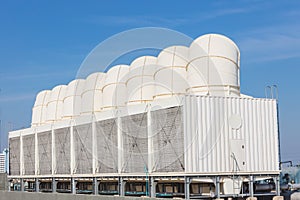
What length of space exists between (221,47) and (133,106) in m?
7.74

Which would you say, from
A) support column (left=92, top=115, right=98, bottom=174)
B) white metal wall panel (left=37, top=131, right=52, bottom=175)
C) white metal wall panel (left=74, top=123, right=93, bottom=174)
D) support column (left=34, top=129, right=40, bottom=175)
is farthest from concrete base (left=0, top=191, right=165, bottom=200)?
support column (left=34, top=129, right=40, bottom=175)

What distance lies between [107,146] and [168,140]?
9.44 meters

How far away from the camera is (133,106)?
39031 millimetres

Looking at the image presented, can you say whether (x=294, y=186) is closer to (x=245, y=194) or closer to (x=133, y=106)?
(x=245, y=194)

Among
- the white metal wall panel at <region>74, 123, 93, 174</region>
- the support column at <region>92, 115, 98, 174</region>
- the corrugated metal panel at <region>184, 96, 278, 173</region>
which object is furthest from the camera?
the white metal wall panel at <region>74, 123, 93, 174</region>

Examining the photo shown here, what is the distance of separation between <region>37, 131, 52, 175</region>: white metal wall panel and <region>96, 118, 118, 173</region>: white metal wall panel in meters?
11.6

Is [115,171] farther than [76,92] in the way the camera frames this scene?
No

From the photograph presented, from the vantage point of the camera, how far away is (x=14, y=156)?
64938 mm

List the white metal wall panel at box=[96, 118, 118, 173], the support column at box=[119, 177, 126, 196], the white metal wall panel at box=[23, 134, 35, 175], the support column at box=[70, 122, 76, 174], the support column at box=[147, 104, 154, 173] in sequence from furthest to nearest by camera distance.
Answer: the white metal wall panel at box=[23, 134, 35, 175] < the support column at box=[70, 122, 76, 174] < the white metal wall panel at box=[96, 118, 118, 173] < the support column at box=[119, 177, 126, 196] < the support column at box=[147, 104, 154, 173]

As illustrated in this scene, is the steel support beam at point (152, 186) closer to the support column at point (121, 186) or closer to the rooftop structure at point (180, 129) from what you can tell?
the rooftop structure at point (180, 129)

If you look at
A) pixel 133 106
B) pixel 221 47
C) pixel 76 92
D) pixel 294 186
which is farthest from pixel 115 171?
pixel 294 186

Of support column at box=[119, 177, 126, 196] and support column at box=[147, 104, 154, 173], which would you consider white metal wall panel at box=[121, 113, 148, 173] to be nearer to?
support column at box=[147, 104, 154, 173]

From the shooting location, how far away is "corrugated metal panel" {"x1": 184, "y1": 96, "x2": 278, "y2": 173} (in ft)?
111

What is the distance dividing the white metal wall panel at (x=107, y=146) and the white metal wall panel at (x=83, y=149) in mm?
1633
